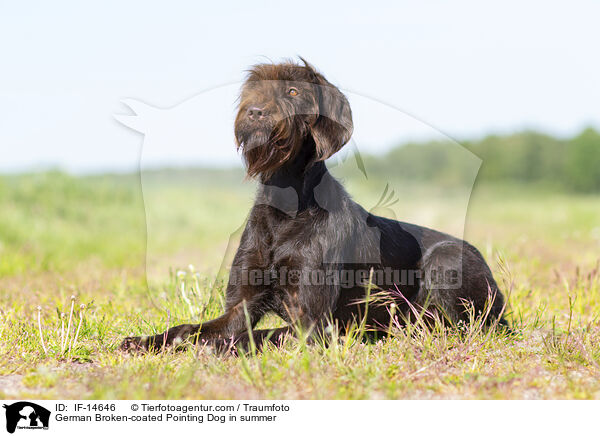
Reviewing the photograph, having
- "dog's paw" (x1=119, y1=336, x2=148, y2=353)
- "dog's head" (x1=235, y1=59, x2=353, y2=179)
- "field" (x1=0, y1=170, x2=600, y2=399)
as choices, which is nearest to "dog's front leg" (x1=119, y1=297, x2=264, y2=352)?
"dog's paw" (x1=119, y1=336, x2=148, y2=353)

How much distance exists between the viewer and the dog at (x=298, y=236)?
374 centimetres

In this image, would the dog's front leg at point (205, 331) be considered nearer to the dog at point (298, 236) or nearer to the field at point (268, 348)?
the dog at point (298, 236)

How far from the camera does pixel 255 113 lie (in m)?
3.65

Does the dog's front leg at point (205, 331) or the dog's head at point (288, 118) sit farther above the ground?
the dog's head at point (288, 118)

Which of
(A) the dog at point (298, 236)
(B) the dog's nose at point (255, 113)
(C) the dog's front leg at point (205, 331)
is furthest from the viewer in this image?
(C) the dog's front leg at point (205, 331)

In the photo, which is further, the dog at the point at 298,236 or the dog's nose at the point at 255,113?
the dog at the point at 298,236

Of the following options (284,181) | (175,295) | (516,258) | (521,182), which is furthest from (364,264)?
(521,182)

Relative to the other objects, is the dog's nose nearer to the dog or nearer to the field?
the dog

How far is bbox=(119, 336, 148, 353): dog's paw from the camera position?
379 centimetres
